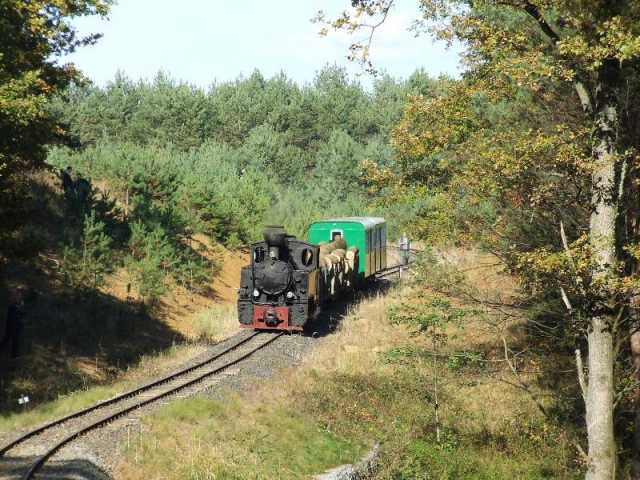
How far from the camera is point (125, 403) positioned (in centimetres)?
1589

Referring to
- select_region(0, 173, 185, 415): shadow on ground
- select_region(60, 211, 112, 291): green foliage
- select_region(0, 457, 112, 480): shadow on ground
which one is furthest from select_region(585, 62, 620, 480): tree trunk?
select_region(60, 211, 112, 291): green foliage

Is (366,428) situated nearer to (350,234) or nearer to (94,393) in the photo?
(94,393)

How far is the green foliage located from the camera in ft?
86.8

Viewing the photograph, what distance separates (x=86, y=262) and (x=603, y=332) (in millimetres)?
19995

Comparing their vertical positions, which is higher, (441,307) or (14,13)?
(14,13)

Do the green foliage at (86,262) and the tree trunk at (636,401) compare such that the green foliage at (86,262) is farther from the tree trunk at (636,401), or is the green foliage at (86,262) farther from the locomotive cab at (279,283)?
the tree trunk at (636,401)

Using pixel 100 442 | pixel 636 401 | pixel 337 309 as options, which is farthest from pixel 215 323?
pixel 636 401

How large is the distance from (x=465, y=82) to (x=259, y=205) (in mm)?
28587

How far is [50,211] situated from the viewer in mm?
30578

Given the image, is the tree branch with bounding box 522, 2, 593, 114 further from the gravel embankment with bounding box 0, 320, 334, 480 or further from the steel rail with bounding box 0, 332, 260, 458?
the steel rail with bounding box 0, 332, 260, 458

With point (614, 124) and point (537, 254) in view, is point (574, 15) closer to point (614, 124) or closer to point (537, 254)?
point (614, 124)

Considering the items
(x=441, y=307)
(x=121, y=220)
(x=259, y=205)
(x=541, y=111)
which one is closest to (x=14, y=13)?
(x=441, y=307)

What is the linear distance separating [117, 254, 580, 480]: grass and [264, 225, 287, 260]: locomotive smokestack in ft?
15.4

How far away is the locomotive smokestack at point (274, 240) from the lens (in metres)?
22.6
